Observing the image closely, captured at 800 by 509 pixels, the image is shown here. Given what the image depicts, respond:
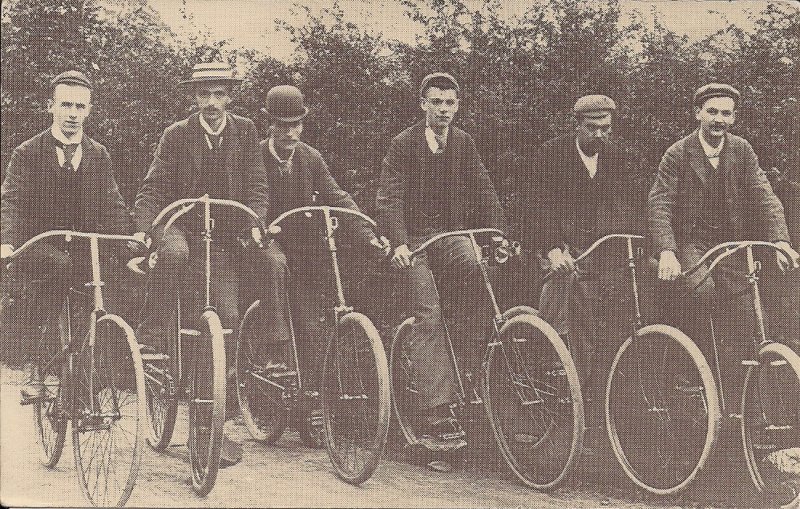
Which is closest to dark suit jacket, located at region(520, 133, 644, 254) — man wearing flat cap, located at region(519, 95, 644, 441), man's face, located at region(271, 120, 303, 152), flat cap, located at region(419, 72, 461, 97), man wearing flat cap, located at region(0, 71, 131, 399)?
man wearing flat cap, located at region(519, 95, 644, 441)

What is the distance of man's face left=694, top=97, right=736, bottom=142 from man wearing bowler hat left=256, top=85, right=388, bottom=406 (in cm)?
187

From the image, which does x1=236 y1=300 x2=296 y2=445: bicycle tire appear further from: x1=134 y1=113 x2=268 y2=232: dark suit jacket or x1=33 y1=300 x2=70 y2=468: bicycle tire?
x1=33 y1=300 x2=70 y2=468: bicycle tire

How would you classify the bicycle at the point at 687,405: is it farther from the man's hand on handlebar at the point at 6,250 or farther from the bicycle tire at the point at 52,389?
the man's hand on handlebar at the point at 6,250

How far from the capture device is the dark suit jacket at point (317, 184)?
4.58 metres

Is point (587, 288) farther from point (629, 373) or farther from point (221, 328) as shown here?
point (221, 328)

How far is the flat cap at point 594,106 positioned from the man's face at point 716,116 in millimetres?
475

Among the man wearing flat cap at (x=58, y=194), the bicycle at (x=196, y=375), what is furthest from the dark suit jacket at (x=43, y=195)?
the bicycle at (x=196, y=375)

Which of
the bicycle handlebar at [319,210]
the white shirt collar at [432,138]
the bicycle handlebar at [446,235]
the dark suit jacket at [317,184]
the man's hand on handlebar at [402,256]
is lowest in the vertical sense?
the man's hand on handlebar at [402,256]

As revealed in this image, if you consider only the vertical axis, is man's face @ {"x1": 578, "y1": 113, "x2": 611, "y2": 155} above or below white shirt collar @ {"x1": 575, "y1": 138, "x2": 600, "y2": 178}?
above

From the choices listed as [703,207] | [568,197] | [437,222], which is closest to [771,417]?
[703,207]

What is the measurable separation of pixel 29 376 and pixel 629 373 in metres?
3.15

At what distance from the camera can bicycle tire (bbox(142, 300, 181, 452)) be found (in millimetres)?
4324

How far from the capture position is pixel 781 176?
478 cm

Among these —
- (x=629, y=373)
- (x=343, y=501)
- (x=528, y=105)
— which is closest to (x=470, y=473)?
(x=343, y=501)
